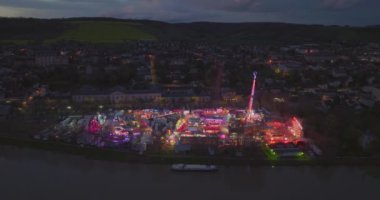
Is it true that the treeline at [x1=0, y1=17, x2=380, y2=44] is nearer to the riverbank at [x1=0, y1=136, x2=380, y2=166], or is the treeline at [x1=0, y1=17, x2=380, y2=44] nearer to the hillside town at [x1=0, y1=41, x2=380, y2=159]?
the hillside town at [x1=0, y1=41, x2=380, y2=159]

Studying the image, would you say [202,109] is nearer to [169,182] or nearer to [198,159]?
[198,159]

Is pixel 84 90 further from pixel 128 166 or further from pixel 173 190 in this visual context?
pixel 173 190

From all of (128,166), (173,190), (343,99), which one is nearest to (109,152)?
(128,166)

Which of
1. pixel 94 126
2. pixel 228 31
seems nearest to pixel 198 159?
pixel 94 126

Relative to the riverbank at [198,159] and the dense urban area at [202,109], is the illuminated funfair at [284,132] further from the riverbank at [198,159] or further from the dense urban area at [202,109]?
the riverbank at [198,159]

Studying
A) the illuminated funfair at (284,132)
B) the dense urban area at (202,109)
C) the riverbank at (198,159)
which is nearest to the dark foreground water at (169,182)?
the riverbank at (198,159)

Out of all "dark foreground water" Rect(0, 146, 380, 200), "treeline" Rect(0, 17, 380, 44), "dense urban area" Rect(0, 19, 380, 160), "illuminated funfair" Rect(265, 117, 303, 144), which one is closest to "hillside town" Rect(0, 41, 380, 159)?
"dense urban area" Rect(0, 19, 380, 160)

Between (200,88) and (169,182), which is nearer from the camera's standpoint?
(169,182)
